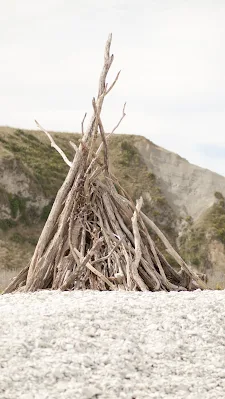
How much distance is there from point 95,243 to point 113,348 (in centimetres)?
231

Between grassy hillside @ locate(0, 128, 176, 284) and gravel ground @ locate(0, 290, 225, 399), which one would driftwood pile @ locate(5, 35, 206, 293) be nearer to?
gravel ground @ locate(0, 290, 225, 399)

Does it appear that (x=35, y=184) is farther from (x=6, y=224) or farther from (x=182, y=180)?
(x=182, y=180)

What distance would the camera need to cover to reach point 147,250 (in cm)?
768

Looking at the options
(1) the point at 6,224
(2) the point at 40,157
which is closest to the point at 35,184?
(1) the point at 6,224

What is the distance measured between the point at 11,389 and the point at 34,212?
2521 cm

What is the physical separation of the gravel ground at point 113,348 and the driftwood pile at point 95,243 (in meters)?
0.95

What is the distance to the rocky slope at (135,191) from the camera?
28375mm

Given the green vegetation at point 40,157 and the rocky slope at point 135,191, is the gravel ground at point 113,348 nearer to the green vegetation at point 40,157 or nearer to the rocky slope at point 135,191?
the rocky slope at point 135,191

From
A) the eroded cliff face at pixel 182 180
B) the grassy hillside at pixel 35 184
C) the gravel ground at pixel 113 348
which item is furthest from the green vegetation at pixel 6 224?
the gravel ground at pixel 113 348

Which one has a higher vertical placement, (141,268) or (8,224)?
(141,268)

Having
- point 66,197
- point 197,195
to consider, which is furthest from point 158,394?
point 197,195

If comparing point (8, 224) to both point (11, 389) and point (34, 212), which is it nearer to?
point (34, 212)

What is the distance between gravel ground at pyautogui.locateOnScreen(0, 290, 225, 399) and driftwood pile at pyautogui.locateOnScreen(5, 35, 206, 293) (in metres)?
0.95

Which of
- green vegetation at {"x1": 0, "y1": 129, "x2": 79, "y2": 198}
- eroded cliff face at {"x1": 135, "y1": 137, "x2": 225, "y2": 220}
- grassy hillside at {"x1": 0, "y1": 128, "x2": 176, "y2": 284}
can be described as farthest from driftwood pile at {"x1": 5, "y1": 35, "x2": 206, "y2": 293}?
eroded cliff face at {"x1": 135, "y1": 137, "x2": 225, "y2": 220}
